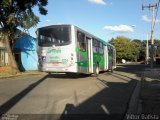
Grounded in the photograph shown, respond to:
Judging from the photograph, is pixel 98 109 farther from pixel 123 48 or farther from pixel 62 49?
pixel 123 48

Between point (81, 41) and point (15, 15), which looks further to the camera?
point (15, 15)

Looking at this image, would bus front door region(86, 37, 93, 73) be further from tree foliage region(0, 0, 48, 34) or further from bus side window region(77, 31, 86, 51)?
tree foliage region(0, 0, 48, 34)

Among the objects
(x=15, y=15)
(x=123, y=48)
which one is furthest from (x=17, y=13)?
(x=123, y=48)

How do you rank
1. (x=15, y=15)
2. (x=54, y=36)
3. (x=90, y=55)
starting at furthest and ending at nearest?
(x=15, y=15)
(x=90, y=55)
(x=54, y=36)

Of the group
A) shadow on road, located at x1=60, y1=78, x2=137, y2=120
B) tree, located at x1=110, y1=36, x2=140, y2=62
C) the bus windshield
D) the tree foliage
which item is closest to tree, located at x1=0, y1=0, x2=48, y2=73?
the tree foliage

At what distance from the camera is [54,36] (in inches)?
836

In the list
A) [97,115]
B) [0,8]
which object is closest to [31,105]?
[97,115]

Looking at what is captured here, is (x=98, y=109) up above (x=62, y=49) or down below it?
below

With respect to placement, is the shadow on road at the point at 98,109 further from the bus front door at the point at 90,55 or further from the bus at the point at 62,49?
the bus front door at the point at 90,55

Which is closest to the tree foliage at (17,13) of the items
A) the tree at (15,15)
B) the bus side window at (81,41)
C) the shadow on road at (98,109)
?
the tree at (15,15)

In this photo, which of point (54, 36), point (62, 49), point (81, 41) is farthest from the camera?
point (81, 41)

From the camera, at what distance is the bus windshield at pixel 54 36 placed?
20812 mm

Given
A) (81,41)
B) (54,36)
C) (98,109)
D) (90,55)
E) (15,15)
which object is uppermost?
(15,15)

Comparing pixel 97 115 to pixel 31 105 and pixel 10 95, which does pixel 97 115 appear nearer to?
pixel 31 105
